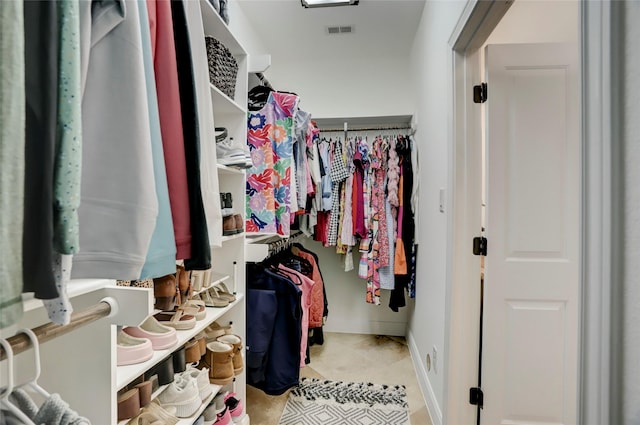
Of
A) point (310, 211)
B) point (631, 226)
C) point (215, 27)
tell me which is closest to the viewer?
point (631, 226)

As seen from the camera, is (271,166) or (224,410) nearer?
(224,410)

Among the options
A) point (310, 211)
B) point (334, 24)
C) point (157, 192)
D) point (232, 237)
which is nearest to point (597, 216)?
point (157, 192)

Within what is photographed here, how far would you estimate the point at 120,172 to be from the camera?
19.1 inches

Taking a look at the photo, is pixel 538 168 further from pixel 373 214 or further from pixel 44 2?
pixel 44 2

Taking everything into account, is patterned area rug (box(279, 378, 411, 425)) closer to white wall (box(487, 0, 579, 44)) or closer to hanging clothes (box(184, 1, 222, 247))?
hanging clothes (box(184, 1, 222, 247))

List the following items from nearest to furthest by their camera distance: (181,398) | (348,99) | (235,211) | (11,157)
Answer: (11,157) < (181,398) < (235,211) < (348,99)

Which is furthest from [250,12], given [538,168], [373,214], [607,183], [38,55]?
[607,183]

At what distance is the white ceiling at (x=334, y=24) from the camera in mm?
2234

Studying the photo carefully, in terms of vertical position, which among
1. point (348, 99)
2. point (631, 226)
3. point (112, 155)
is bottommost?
point (631, 226)

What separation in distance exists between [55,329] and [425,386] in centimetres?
204

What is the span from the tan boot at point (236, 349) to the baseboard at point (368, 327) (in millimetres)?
1699

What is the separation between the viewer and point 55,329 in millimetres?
548

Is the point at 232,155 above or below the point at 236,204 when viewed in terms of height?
above

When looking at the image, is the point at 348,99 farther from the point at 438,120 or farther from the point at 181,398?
the point at 181,398
